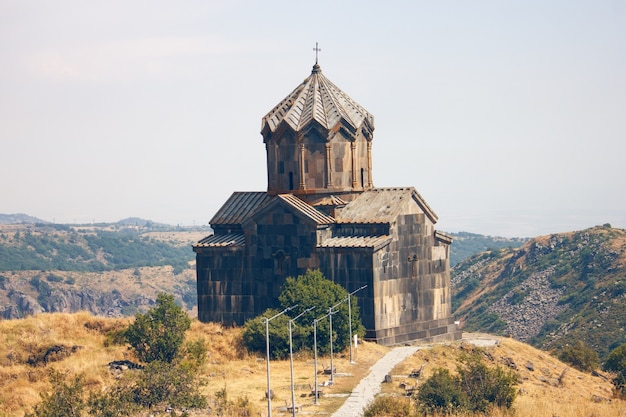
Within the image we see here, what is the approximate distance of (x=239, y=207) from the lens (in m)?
59.2

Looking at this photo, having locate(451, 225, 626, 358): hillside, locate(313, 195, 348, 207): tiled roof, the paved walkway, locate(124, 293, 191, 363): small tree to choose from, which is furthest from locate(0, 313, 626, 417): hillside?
locate(451, 225, 626, 358): hillside

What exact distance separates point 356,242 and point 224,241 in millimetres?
6829

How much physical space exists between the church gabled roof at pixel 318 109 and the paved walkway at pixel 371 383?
10.9 m

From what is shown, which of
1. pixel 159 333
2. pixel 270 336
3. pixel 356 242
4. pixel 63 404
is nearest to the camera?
pixel 63 404

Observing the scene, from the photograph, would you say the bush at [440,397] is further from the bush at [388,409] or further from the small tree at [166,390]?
the small tree at [166,390]

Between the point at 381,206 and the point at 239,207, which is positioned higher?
the point at 239,207

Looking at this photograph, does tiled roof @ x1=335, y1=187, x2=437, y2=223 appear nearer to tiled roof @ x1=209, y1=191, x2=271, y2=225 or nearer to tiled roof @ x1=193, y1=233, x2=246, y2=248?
tiled roof @ x1=209, y1=191, x2=271, y2=225

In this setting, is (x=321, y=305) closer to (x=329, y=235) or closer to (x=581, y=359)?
(x=329, y=235)

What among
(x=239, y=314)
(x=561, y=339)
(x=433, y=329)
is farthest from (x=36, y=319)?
(x=561, y=339)

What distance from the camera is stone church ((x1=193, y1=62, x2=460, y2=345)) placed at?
178 ft

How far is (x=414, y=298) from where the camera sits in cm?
5528

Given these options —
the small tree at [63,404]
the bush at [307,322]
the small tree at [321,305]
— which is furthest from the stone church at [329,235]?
the small tree at [63,404]

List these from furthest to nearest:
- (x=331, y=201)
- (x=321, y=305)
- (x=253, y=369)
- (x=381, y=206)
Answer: (x=331, y=201) → (x=381, y=206) → (x=321, y=305) → (x=253, y=369)

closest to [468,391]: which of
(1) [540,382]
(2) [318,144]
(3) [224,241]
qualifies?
(1) [540,382]
